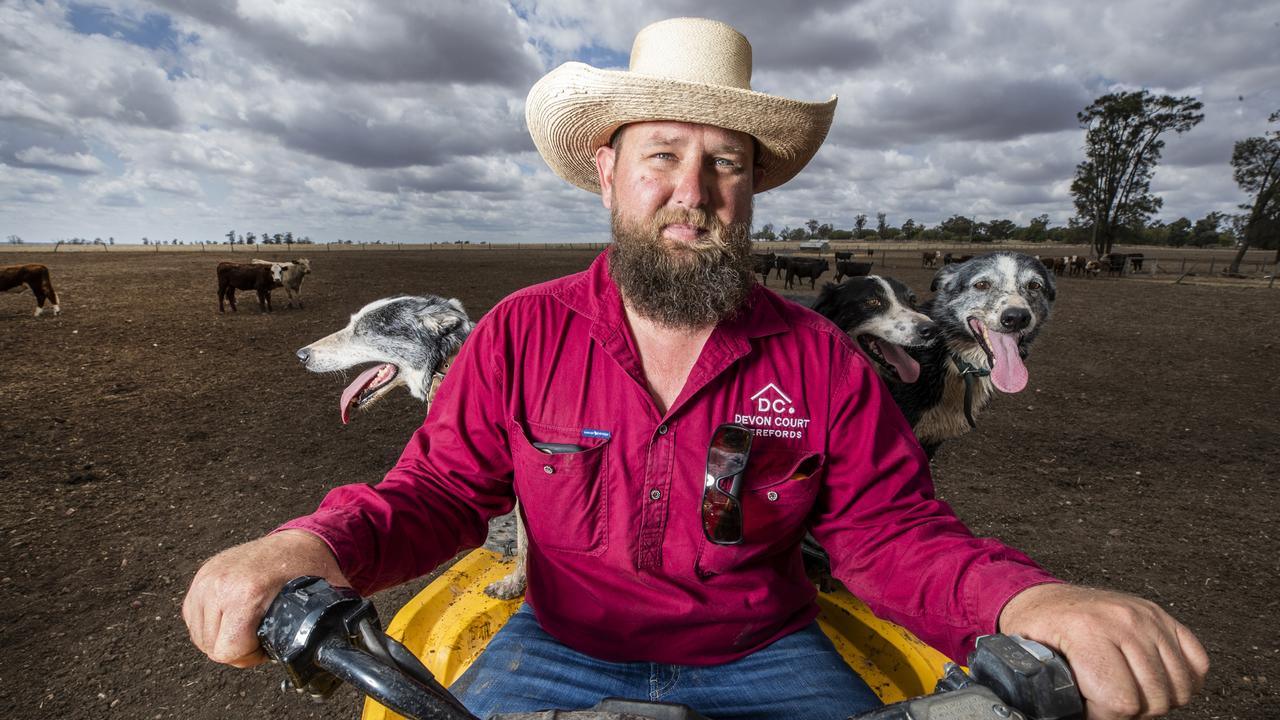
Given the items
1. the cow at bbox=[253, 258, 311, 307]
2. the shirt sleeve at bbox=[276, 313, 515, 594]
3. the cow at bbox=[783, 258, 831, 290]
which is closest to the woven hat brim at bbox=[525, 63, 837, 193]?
the shirt sleeve at bbox=[276, 313, 515, 594]

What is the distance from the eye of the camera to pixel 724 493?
1641mm

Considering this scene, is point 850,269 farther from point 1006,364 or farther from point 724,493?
point 724,493

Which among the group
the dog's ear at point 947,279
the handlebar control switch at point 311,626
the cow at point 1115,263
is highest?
the cow at point 1115,263

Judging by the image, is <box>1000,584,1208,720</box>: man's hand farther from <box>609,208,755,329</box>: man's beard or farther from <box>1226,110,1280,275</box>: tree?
<box>1226,110,1280,275</box>: tree

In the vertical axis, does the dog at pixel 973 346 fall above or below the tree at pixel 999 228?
below

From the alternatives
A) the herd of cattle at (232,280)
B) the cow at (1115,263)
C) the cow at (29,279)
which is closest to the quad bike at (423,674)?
the herd of cattle at (232,280)

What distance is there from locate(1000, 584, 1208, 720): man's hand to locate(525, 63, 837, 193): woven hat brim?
154 cm

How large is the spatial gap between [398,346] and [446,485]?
8.02 feet

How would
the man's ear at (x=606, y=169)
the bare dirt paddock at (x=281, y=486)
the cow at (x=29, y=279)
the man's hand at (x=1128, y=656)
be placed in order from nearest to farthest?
the man's hand at (x=1128, y=656), the man's ear at (x=606, y=169), the bare dirt paddock at (x=281, y=486), the cow at (x=29, y=279)

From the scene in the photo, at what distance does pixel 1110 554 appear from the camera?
4.16 metres

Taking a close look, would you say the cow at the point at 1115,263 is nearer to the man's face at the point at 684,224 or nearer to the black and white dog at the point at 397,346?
the black and white dog at the point at 397,346

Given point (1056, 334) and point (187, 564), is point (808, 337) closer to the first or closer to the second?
point (187, 564)

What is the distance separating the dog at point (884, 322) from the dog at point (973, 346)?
0.10 meters

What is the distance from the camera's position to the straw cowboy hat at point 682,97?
1.82 m
